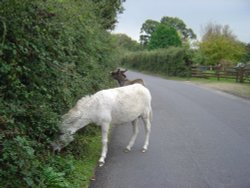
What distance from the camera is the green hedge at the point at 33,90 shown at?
188 inches

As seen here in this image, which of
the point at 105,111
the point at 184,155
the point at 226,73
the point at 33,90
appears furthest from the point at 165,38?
the point at 33,90

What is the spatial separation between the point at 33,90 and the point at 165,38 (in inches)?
3178

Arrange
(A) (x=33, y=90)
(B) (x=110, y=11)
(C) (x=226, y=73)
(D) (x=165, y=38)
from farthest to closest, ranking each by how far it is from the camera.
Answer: (D) (x=165, y=38)
(C) (x=226, y=73)
(B) (x=110, y=11)
(A) (x=33, y=90)

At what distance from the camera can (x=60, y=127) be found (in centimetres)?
679

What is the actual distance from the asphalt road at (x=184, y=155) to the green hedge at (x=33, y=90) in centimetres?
113

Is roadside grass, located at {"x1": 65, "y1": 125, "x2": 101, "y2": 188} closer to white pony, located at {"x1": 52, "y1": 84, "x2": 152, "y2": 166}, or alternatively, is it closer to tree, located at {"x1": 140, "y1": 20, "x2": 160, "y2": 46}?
white pony, located at {"x1": 52, "y1": 84, "x2": 152, "y2": 166}

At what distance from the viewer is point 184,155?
27.3 ft

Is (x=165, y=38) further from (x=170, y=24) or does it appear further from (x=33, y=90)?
(x=33, y=90)

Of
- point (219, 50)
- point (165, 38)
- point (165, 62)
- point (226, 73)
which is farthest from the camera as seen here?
point (165, 38)

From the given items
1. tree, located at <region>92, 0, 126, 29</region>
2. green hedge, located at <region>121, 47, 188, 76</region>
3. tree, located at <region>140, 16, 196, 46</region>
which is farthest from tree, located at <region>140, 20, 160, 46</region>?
tree, located at <region>92, 0, 126, 29</region>

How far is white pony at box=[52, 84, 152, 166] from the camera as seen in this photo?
23.0 ft

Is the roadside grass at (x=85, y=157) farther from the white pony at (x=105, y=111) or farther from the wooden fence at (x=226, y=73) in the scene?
the wooden fence at (x=226, y=73)

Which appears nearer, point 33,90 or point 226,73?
point 33,90

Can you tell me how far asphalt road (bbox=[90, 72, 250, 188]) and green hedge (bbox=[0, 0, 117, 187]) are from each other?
1129mm
